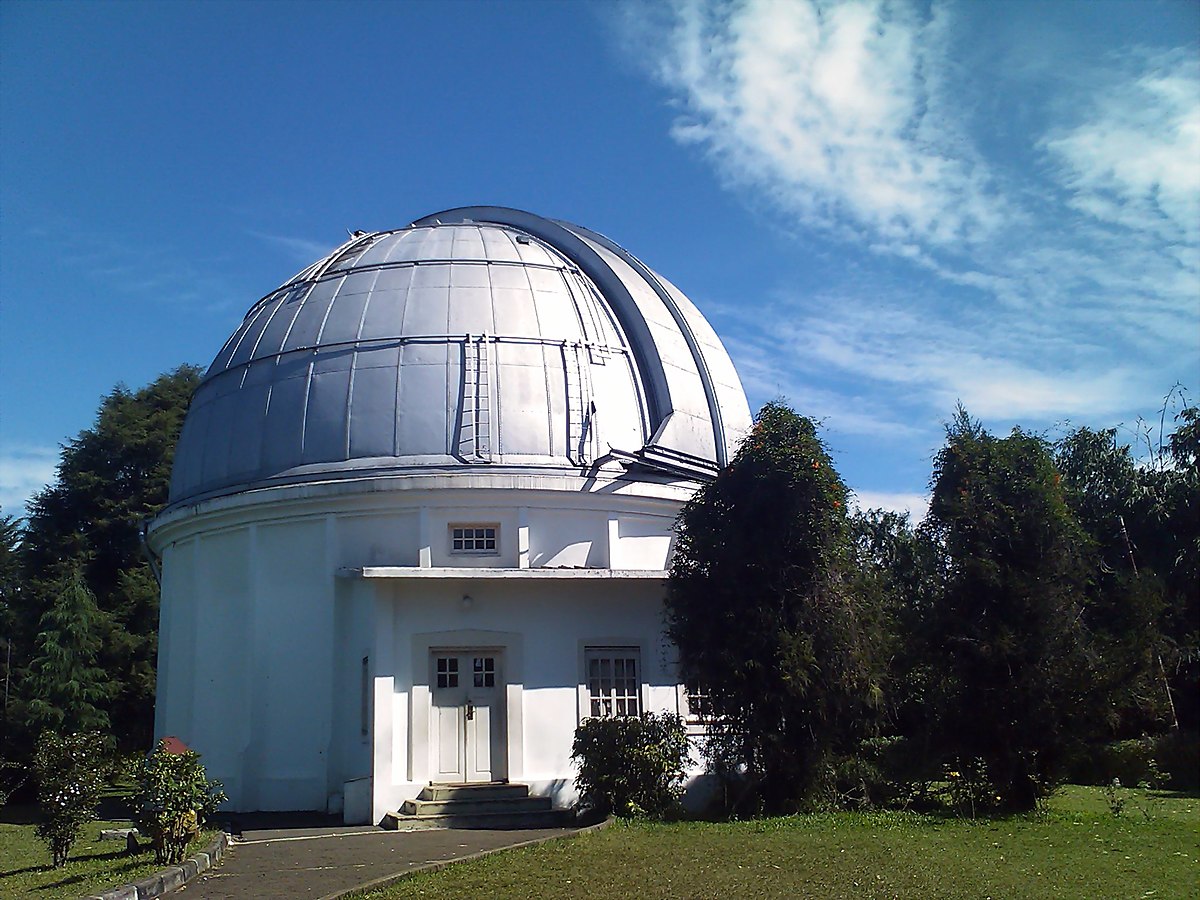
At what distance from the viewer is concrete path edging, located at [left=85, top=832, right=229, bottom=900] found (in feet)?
32.9

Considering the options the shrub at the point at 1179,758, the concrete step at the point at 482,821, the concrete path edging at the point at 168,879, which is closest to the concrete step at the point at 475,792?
the concrete step at the point at 482,821

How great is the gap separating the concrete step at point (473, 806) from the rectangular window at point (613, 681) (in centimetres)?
207

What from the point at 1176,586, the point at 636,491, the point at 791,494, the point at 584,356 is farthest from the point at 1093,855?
the point at 1176,586

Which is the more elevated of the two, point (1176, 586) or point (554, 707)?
point (1176, 586)

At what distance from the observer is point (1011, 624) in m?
15.1

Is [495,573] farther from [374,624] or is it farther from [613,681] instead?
[613,681]

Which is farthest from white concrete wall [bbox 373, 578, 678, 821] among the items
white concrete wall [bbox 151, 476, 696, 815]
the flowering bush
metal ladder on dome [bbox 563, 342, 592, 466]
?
the flowering bush

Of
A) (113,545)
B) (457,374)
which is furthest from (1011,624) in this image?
(113,545)

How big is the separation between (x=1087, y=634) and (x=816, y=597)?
12.3ft

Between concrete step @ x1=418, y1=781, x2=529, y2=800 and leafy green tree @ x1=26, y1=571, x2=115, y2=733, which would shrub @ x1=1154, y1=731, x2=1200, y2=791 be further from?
leafy green tree @ x1=26, y1=571, x2=115, y2=733

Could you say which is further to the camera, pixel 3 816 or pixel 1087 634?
pixel 3 816

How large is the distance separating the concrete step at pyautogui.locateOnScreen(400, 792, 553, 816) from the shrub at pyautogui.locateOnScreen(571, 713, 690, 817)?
3.72ft

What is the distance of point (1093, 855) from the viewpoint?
11.6 m

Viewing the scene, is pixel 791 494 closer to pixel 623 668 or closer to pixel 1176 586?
pixel 623 668
